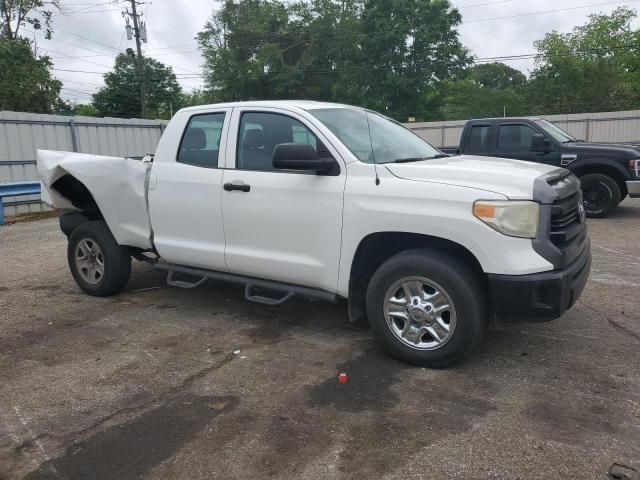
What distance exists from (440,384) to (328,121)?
2134 mm

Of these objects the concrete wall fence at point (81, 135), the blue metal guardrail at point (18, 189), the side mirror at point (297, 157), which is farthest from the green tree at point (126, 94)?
the side mirror at point (297, 157)

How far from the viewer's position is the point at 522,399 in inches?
135

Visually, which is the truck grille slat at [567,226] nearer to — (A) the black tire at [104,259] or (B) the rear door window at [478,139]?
(A) the black tire at [104,259]

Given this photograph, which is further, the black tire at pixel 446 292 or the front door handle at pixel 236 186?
the front door handle at pixel 236 186

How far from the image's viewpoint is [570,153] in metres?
9.95

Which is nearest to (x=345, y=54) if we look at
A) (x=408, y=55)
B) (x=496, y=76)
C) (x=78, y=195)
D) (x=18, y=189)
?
(x=408, y=55)

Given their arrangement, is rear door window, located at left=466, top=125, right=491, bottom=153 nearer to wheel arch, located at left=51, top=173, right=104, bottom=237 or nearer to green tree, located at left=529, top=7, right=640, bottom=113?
wheel arch, located at left=51, top=173, right=104, bottom=237

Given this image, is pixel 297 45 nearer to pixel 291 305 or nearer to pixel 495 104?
pixel 495 104

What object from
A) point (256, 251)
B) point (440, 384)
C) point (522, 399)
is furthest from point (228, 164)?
point (522, 399)

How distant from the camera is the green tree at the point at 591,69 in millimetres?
43844

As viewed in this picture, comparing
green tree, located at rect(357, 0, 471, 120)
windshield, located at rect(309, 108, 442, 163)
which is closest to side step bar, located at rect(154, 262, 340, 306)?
windshield, located at rect(309, 108, 442, 163)

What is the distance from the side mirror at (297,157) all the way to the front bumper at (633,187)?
7822 mm

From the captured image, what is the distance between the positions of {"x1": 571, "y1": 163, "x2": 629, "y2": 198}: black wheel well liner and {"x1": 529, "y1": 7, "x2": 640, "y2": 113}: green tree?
3289 cm

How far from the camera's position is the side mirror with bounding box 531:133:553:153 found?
9.95 m
